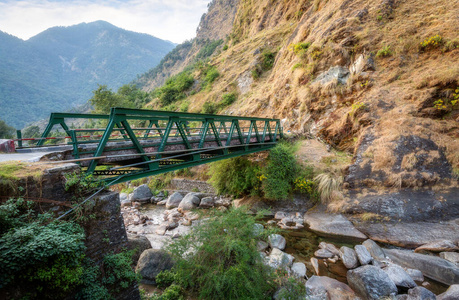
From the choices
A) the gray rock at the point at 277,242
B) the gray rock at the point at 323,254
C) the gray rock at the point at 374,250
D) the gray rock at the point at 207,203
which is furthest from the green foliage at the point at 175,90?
the gray rock at the point at 374,250

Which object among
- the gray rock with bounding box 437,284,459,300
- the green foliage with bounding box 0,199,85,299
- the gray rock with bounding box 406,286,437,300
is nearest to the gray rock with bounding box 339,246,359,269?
the gray rock with bounding box 406,286,437,300

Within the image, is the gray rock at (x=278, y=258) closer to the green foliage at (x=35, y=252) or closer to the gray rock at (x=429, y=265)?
the gray rock at (x=429, y=265)

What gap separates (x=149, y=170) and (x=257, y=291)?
159 inches

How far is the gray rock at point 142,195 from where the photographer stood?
15.2 m

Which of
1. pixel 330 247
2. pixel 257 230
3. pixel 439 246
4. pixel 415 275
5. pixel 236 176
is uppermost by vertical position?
pixel 236 176

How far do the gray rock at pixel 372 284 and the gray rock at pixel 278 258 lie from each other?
69.1 inches

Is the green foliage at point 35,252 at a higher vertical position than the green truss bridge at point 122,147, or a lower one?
lower

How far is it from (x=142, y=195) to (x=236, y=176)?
27.8 feet

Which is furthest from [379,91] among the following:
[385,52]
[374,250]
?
[374,250]

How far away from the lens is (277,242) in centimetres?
754

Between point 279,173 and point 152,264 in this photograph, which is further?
point 279,173

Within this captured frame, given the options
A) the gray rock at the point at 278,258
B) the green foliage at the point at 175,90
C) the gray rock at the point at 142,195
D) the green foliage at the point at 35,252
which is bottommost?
the gray rock at the point at 278,258

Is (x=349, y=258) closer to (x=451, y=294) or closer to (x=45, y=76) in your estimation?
(x=451, y=294)

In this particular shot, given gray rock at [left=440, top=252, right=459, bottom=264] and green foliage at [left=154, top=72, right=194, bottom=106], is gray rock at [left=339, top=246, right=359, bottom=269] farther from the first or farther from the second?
green foliage at [left=154, top=72, right=194, bottom=106]
